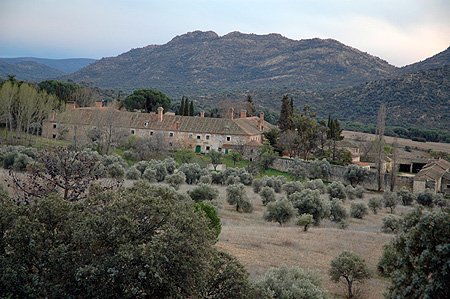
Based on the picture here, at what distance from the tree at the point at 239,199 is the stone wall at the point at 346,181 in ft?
55.7

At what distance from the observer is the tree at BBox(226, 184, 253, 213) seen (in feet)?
66.0

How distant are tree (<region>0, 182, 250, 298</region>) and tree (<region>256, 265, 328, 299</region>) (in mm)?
1079

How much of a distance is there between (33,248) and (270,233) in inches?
378

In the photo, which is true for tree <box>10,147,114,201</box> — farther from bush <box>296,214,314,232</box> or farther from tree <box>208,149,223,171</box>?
tree <box>208,149,223,171</box>

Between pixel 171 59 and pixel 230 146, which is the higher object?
pixel 171 59

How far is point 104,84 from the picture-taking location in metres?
162

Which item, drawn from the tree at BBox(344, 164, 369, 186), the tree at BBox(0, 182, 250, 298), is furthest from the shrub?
the tree at BBox(0, 182, 250, 298)

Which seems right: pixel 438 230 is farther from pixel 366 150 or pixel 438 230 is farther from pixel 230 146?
pixel 366 150

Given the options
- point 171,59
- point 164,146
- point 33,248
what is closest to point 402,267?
point 33,248

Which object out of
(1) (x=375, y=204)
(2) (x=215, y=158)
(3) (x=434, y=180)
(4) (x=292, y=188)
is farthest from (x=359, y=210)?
(2) (x=215, y=158)

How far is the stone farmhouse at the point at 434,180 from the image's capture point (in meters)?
31.7

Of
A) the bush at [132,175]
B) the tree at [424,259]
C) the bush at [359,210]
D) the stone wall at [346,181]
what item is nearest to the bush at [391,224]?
the bush at [359,210]

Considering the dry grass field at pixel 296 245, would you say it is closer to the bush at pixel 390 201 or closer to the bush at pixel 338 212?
the bush at pixel 338 212

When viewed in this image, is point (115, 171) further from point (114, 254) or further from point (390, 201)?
point (114, 254)
